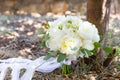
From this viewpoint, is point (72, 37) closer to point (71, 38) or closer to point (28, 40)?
point (71, 38)

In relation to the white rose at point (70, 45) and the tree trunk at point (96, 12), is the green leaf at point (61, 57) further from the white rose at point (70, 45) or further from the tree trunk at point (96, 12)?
the tree trunk at point (96, 12)

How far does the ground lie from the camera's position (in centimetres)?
155

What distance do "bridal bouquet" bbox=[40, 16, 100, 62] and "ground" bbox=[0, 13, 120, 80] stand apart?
0.63 ft

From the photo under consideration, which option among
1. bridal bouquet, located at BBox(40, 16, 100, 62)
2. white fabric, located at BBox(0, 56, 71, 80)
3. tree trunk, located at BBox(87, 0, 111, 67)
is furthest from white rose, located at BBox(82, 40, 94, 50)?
tree trunk, located at BBox(87, 0, 111, 67)

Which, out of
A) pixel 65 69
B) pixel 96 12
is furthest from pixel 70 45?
pixel 96 12

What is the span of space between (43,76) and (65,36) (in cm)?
31

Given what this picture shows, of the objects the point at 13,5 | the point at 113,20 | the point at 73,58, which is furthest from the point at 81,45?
the point at 13,5

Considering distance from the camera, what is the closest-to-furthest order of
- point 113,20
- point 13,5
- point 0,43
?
point 0,43 → point 113,20 → point 13,5

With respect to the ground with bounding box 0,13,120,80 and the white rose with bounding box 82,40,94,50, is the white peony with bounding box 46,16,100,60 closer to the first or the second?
the white rose with bounding box 82,40,94,50

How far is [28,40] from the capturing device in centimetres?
235

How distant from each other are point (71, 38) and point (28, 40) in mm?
1042

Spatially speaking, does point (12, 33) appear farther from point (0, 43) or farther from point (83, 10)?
point (83, 10)

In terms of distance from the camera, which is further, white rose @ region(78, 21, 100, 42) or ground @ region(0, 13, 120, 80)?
ground @ region(0, 13, 120, 80)

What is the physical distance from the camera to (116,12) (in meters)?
3.57
